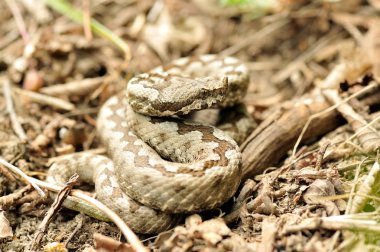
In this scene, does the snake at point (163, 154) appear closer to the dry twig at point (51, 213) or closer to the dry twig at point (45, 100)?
the dry twig at point (51, 213)

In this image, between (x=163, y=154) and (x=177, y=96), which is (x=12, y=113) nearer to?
(x=163, y=154)

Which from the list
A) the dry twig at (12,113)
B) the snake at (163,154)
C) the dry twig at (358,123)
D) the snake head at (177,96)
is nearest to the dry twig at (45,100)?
the dry twig at (12,113)

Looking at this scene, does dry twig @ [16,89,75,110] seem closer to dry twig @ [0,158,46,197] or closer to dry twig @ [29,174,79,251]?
dry twig @ [0,158,46,197]

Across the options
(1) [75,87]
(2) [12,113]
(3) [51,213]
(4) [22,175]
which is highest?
(1) [75,87]

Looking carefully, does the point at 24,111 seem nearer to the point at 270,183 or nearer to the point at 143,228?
the point at 143,228

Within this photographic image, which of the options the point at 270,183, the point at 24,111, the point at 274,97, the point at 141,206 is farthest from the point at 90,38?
the point at 270,183

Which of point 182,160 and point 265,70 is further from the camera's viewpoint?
point 265,70

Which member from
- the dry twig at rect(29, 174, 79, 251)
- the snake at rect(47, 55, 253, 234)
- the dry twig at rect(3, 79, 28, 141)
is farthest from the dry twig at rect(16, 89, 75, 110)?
the dry twig at rect(29, 174, 79, 251)

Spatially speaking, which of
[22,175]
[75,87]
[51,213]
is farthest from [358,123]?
[75,87]
